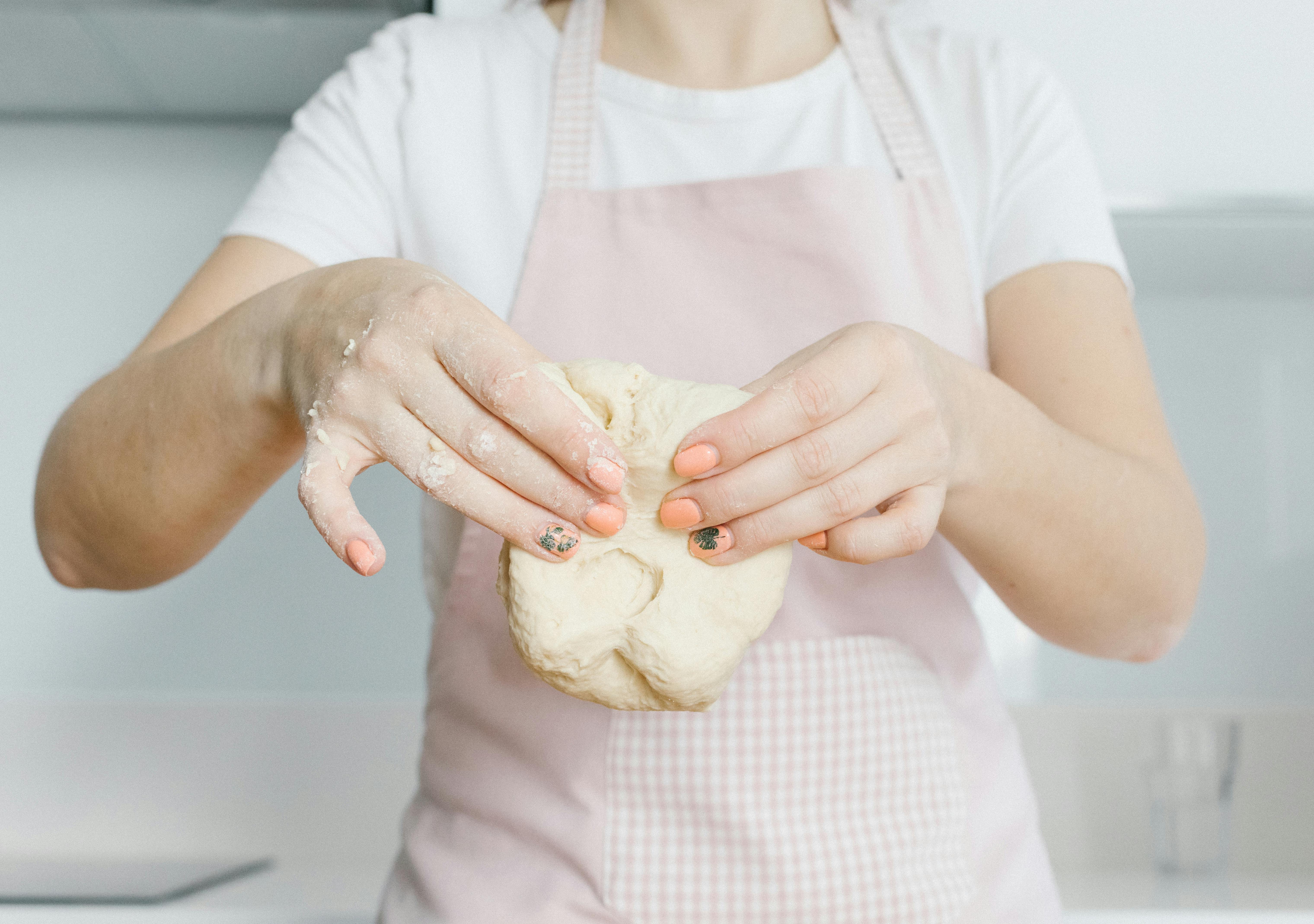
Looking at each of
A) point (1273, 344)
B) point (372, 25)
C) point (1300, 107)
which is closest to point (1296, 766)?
point (1273, 344)

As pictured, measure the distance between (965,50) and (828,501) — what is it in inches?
23.8

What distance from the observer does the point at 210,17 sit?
1.33m

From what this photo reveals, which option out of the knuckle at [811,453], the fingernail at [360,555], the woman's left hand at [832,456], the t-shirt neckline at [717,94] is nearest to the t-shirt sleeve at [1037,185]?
the t-shirt neckline at [717,94]

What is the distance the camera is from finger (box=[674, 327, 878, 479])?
1.88ft

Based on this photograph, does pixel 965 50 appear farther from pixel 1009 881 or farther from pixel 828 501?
pixel 1009 881

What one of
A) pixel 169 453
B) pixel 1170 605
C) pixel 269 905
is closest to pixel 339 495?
pixel 169 453

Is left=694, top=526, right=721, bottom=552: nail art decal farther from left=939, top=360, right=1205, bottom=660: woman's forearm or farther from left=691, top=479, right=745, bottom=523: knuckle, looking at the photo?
left=939, top=360, right=1205, bottom=660: woman's forearm

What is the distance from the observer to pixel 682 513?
2.03 feet

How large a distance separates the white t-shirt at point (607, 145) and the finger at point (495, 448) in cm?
36

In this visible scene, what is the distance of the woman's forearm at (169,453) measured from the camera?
2.25 feet

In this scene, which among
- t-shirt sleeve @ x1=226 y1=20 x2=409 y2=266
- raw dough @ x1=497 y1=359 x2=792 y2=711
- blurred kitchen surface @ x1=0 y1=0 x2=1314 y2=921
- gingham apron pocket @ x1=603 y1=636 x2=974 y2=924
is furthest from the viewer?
blurred kitchen surface @ x1=0 y1=0 x2=1314 y2=921

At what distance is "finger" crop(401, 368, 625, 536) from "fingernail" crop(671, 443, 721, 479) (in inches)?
2.0

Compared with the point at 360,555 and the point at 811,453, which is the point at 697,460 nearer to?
the point at 811,453

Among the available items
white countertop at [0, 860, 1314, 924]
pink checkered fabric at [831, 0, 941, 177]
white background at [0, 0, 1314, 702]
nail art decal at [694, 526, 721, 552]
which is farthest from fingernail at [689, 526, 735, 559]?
white background at [0, 0, 1314, 702]
